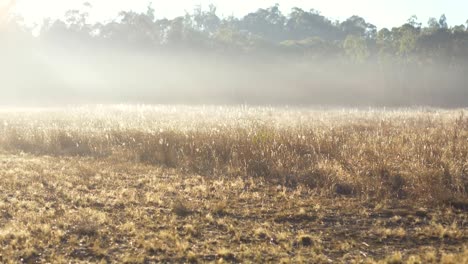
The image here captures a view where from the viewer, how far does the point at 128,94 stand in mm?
49812

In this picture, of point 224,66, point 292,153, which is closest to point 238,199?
point 292,153

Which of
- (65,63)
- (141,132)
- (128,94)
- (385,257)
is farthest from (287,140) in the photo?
(65,63)

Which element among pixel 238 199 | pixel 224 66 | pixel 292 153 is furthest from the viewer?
pixel 224 66

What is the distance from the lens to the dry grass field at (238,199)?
4164mm

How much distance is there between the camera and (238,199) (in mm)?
6039

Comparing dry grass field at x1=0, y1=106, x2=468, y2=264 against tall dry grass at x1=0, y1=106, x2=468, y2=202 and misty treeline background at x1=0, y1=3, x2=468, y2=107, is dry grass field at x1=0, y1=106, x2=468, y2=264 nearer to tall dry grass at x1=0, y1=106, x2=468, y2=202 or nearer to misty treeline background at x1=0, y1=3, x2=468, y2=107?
tall dry grass at x1=0, y1=106, x2=468, y2=202

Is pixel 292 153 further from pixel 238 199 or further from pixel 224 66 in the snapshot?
pixel 224 66

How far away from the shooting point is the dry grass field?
4164mm

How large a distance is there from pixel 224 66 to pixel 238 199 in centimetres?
5329

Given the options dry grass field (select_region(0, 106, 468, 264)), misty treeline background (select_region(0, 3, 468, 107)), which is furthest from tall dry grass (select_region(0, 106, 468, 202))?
misty treeline background (select_region(0, 3, 468, 107))

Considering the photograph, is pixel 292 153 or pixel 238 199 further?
pixel 292 153

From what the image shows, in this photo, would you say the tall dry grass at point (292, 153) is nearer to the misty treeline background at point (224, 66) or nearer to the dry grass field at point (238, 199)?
the dry grass field at point (238, 199)

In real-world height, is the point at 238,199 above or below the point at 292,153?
below

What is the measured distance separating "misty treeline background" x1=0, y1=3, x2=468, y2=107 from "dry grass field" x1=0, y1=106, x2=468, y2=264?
132ft
